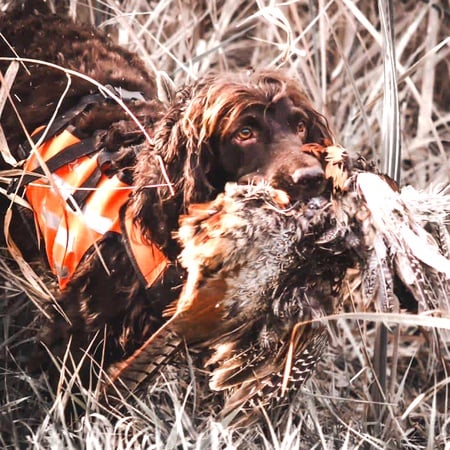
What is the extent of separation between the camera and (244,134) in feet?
6.39

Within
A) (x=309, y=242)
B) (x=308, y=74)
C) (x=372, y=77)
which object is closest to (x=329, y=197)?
(x=309, y=242)

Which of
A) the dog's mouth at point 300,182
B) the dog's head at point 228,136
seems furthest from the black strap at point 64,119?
the dog's mouth at point 300,182

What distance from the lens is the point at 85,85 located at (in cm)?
237

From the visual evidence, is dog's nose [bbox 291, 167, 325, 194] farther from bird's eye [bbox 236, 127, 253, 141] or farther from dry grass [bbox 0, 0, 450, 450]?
dry grass [bbox 0, 0, 450, 450]

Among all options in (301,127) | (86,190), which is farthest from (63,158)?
(301,127)

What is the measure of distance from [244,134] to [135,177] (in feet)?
0.85

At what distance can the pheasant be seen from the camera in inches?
71.8

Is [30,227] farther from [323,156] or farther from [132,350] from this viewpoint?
[323,156]

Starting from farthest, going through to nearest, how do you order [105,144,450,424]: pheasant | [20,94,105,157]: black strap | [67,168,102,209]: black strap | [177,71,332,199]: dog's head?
1. [20,94,105,157]: black strap
2. [67,168,102,209]: black strap
3. [177,71,332,199]: dog's head
4. [105,144,450,424]: pheasant

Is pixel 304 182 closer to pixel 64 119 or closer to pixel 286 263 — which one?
pixel 286 263

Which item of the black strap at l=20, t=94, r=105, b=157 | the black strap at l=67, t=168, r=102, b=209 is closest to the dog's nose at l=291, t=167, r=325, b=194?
the black strap at l=67, t=168, r=102, b=209

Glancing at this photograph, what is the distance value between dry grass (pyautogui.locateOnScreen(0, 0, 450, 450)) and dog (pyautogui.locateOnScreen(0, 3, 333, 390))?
4.1 inches

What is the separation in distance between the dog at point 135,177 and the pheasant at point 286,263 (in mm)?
49

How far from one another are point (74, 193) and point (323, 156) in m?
0.54
